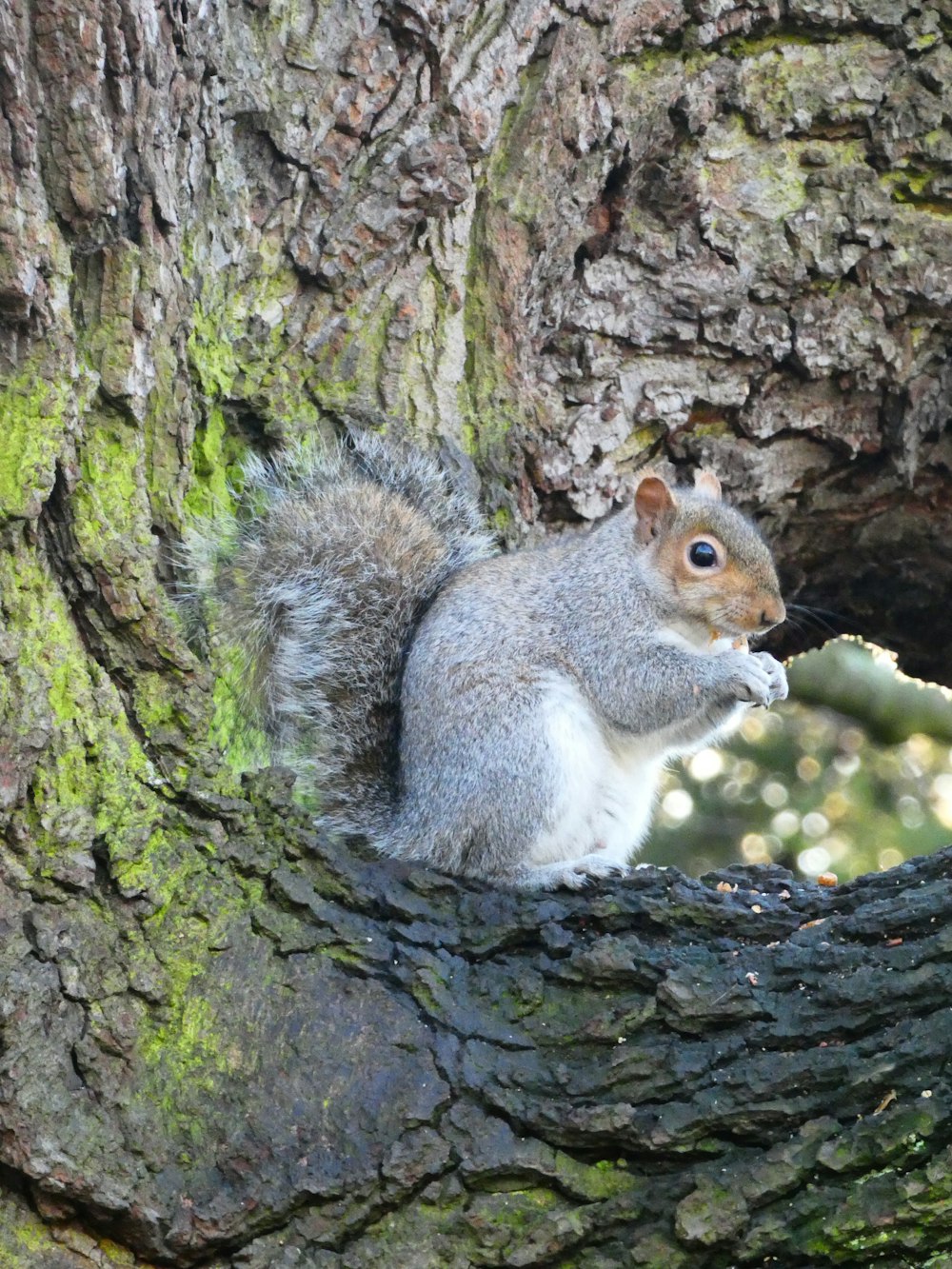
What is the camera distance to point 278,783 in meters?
1.98

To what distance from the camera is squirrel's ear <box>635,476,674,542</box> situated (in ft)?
8.20

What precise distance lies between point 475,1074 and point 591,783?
0.71m

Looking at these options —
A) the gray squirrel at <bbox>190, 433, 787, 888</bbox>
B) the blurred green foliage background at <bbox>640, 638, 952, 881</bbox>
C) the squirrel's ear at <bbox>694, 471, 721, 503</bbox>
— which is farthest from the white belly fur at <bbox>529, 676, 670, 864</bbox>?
the blurred green foliage background at <bbox>640, 638, 952, 881</bbox>

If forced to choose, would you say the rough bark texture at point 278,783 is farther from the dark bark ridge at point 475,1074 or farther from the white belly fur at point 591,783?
the white belly fur at point 591,783

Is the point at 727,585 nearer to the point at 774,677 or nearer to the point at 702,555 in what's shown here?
the point at 702,555

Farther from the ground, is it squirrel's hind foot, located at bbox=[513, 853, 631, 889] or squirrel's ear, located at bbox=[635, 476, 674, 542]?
squirrel's ear, located at bbox=[635, 476, 674, 542]

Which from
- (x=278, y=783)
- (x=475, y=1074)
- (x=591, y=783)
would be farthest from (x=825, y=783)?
(x=475, y=1074)

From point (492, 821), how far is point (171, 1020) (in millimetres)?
633

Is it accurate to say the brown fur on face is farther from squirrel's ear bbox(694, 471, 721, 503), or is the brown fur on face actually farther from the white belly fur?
the white belly fur

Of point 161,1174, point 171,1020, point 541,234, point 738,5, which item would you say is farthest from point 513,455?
point 161,1174

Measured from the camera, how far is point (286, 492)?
2330 mm

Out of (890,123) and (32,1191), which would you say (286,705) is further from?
(890,123)

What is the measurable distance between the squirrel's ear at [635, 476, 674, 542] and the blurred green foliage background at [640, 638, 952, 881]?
235 cm

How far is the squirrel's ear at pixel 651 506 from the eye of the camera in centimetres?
250
